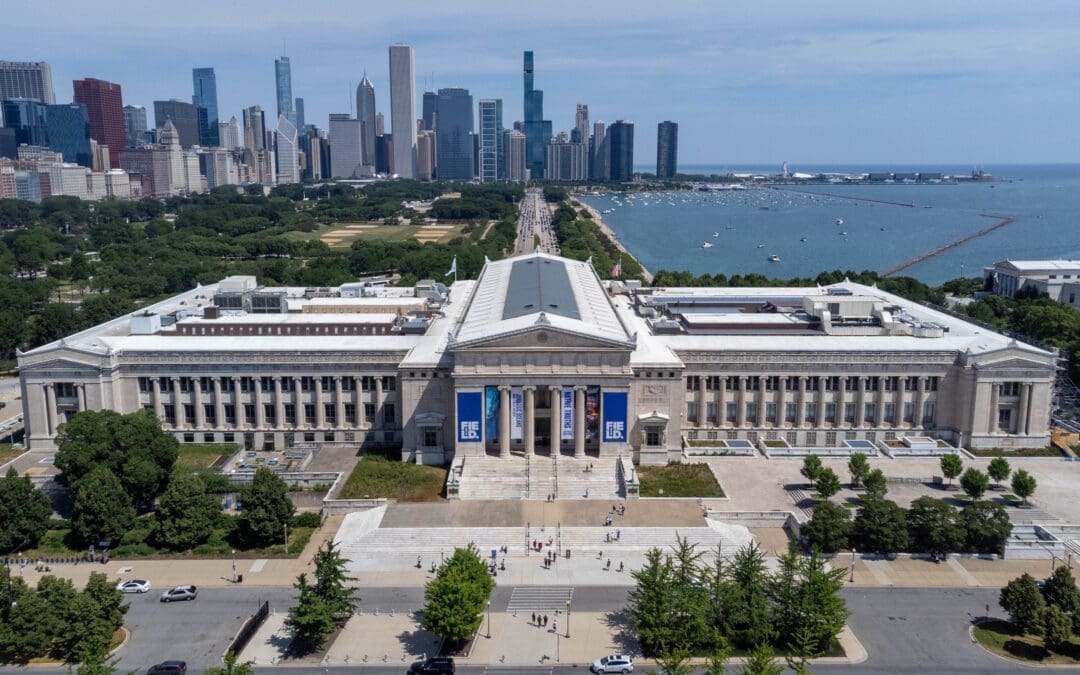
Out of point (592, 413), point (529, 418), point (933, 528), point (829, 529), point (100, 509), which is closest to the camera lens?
point (829, 529)

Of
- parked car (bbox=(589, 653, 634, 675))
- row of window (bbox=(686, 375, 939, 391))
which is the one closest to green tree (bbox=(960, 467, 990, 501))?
row of window (bbox=(686, 375, 939, 391))

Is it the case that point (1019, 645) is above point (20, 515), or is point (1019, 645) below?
below

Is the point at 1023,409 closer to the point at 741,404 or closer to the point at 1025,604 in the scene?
the point at 741,404

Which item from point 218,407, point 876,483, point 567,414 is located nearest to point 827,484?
point 876,483

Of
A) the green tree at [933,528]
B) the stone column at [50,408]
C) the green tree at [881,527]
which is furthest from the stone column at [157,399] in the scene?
the green tree at [933,528]

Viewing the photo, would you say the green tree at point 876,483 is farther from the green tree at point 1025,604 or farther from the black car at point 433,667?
the black car at point 433,667

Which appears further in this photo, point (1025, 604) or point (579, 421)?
point (579, 421)

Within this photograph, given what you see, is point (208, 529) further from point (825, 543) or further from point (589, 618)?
point (825, 543)
